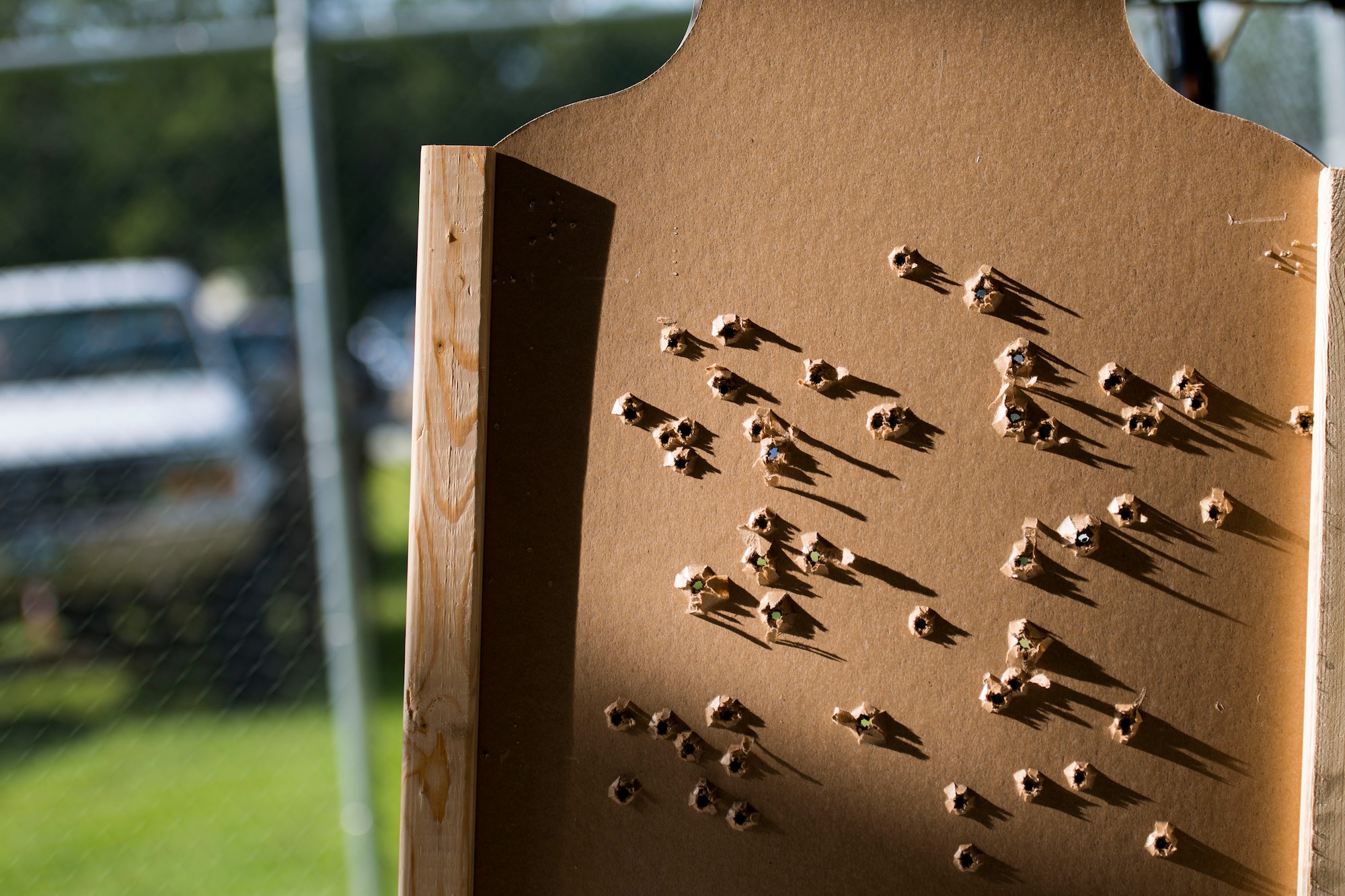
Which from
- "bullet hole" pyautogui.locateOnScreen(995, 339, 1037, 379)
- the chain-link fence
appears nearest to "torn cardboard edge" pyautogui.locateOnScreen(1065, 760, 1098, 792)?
"bullet hole" pyautogui.locateOnScreen(995, 339, 1037, 379)

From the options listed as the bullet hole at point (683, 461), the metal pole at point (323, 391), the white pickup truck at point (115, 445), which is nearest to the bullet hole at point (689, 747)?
the bullet hole at point (683, 461)

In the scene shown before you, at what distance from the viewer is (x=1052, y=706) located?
0.85 meters

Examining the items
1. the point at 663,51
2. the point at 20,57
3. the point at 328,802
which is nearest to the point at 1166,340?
the point at 663,51

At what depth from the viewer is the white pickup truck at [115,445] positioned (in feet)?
8.81

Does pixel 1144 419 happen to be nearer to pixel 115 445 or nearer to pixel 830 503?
pixel 830 503

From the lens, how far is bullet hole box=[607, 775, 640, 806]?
2.88ft

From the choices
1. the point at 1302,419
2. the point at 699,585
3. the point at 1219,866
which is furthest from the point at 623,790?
the point at 1302,419

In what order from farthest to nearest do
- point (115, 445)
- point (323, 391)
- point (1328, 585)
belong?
point (115, 445), point (323, 391), point (1328, 585)

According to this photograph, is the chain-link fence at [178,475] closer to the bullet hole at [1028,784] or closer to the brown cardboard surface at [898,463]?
the brown cardboard surface at [898,463]

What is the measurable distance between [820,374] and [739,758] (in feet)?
Result: 1.09

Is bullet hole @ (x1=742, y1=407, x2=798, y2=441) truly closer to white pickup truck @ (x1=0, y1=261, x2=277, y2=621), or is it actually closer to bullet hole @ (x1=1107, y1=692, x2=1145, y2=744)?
bullet hole @ (x1=1107, y1=692, x2=1145, y2=744)

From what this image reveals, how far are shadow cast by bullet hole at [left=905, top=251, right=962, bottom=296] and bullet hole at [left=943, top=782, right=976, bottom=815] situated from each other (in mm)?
408

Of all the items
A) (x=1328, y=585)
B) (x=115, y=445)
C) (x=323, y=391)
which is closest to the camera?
(x=1328, y=585)

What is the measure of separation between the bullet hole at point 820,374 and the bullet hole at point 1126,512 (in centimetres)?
24
